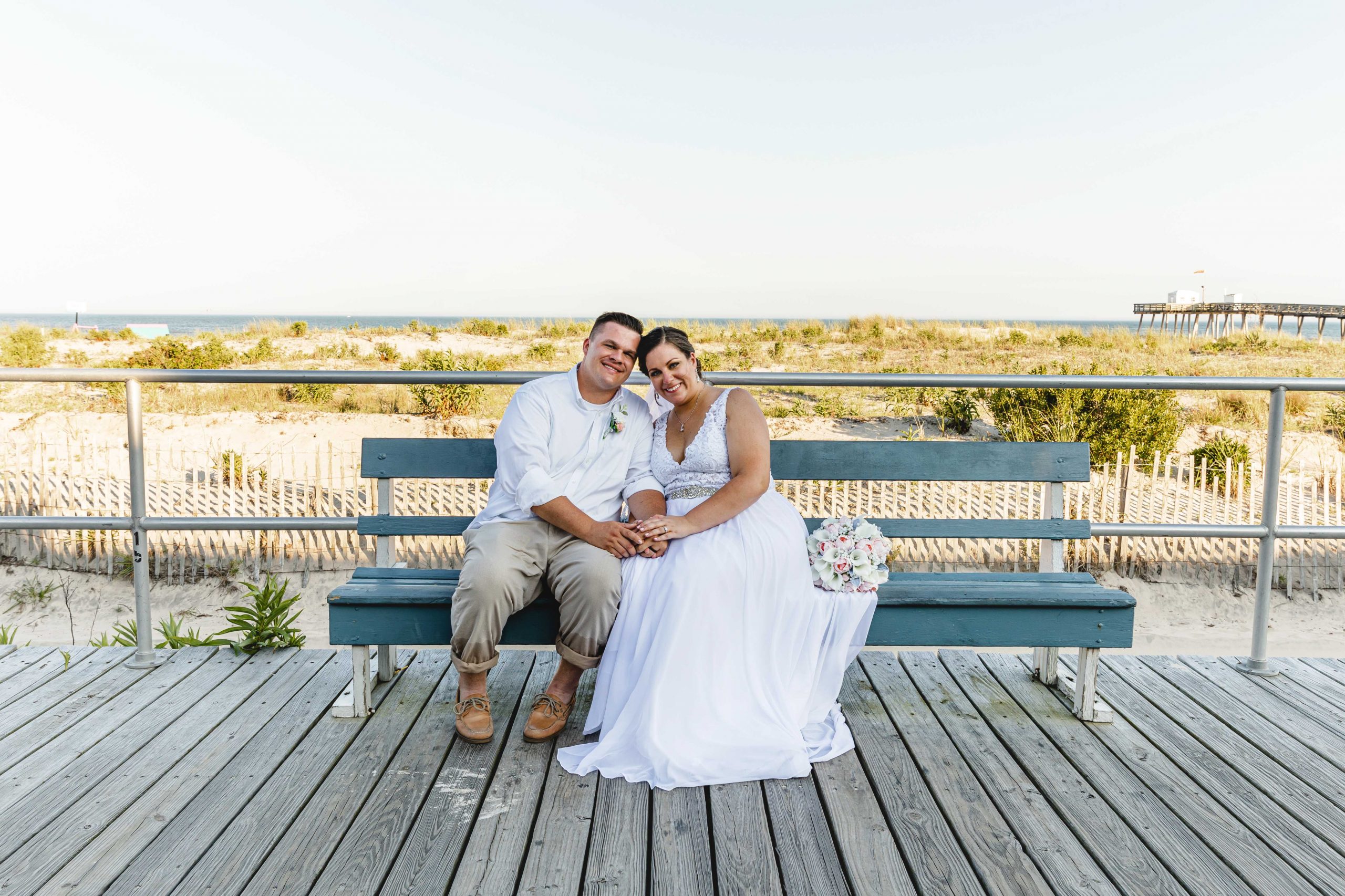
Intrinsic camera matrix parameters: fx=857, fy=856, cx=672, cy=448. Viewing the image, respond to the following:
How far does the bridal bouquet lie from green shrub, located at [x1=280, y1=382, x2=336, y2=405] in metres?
14.1

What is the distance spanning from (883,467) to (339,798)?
1.99 meters

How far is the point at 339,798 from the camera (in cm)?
219

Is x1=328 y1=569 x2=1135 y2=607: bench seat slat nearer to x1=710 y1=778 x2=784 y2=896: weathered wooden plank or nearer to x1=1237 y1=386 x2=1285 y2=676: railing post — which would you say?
x1=710 y1=778 x2=784 y2=896: weathered wooden plank

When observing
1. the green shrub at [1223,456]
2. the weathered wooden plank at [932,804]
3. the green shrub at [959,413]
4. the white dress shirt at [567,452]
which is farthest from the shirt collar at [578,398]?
the green shrub at [959,413]

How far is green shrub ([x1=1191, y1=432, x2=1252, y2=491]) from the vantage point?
9.45 meters

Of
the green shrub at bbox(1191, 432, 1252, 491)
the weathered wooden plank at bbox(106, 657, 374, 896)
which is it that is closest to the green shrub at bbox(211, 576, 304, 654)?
the weathered wooden plank at bbox(106, 657, 374, 896)

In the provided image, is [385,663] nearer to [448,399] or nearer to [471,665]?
[471,665]

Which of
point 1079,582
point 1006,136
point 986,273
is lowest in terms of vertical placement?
point 1079,582

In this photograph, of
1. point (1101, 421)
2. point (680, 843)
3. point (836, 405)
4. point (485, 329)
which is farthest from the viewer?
point (485, 329)

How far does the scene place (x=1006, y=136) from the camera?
40281mm

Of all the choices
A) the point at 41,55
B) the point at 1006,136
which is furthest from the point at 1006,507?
the point at 41,55

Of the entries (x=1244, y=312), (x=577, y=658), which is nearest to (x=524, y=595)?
(x=577, y=658)

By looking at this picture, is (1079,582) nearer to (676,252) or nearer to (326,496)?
(326,496)

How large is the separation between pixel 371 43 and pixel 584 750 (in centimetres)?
3539
